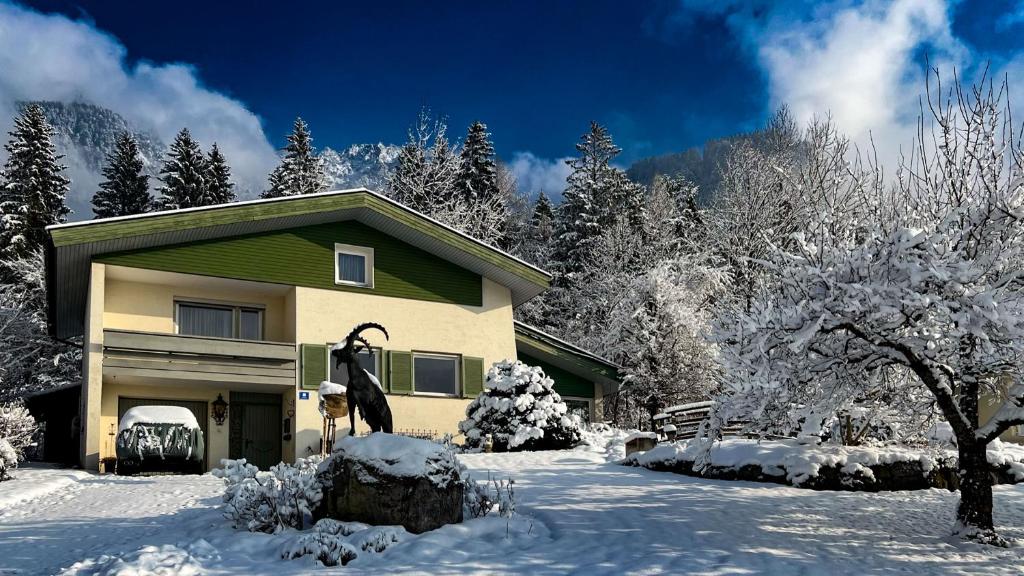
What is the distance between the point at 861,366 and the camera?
351 inches

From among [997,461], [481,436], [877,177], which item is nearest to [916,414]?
[877,177]

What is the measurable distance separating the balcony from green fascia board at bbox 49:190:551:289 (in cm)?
228

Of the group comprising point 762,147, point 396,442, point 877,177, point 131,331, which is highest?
point 762,147

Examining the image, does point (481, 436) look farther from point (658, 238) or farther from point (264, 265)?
point (658, 238)

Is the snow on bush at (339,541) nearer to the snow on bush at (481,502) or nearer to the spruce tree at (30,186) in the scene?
the snow on bush at (481,502)

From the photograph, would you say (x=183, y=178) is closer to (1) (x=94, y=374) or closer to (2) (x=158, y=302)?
(2) (x=158, y=302)

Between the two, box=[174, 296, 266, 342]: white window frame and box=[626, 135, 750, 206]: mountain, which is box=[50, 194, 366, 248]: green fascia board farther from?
box=[626, 135, 750, 206]: mountain

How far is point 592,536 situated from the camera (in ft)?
30.2

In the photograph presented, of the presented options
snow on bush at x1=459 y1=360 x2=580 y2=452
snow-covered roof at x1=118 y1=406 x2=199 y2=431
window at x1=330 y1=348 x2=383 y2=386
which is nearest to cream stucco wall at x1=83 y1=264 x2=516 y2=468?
window at x1=330 y1=348 x2=383 y2=386

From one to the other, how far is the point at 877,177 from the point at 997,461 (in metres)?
6.72

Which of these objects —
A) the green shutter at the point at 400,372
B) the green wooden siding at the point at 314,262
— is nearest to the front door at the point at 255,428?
the green shutter at the point at 400,372

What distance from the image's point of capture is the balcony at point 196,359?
59.4 ft

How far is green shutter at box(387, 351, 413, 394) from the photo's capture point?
21609 mm

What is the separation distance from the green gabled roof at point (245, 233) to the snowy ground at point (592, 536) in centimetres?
664
